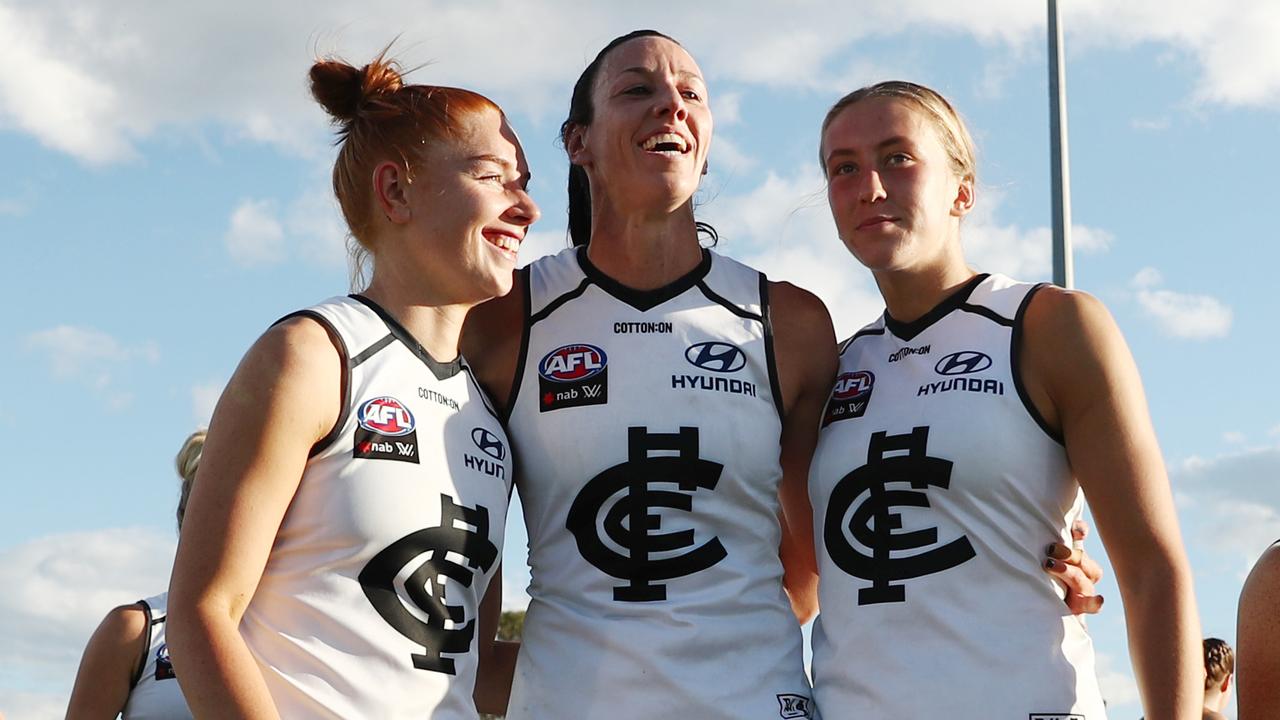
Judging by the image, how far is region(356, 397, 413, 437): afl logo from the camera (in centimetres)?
385

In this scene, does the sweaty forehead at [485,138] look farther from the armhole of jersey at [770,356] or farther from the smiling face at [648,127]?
the armhole of jersey at [770,356]

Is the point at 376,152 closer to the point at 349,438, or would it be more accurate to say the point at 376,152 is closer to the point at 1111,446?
the point at 349,438

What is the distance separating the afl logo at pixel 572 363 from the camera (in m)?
4.51

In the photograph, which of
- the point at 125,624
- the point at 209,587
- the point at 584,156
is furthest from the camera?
the point at 125,624

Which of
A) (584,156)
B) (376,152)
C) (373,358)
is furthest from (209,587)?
(584,156)

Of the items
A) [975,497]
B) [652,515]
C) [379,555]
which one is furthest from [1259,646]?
[379,555]

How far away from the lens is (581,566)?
432 cm

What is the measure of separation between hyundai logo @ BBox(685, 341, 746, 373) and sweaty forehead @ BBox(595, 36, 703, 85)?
94 centimetres

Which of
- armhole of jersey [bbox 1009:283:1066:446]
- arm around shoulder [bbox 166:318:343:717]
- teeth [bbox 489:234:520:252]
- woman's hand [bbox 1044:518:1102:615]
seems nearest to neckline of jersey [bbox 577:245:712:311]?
teeth [bbox 489:234:520:252]

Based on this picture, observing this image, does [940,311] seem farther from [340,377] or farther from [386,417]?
[340,377]

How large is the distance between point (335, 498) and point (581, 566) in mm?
901

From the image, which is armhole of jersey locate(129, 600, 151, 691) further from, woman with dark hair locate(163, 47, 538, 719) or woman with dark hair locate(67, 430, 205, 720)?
woman with dark hair locate(163, 47, 538, 719)

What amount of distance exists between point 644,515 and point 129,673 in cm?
321

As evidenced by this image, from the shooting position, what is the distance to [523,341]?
4.64 metres
